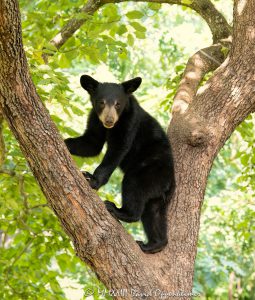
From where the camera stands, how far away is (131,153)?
5184 mm

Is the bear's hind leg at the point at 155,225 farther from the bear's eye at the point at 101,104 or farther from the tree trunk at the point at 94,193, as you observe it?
the bear's eye at the point at 101,104

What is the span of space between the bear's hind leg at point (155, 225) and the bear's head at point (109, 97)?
925 mm

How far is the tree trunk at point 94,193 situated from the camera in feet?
10.6

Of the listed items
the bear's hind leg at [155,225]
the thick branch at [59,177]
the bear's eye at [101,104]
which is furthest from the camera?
the bear's eye at [101,104]

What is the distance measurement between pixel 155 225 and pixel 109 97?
153 centimetres

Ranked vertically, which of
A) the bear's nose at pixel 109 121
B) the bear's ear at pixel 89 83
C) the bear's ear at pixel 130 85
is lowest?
the bear's nose at pixel 109 121

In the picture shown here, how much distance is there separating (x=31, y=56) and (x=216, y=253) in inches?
310

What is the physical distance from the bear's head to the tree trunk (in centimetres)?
66

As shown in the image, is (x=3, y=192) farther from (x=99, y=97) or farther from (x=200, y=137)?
(x=200, y=137)

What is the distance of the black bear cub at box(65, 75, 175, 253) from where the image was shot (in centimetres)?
446

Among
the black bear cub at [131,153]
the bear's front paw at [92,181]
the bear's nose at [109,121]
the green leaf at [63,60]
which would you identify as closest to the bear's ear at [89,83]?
the black bear cub at [131,153]

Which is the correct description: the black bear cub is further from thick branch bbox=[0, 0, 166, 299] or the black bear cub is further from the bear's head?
thick branch bbox=[0, 0, 166, 299]

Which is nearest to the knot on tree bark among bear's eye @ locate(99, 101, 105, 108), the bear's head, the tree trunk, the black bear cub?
the tree trunk

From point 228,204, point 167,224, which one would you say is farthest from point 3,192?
point 228,204
